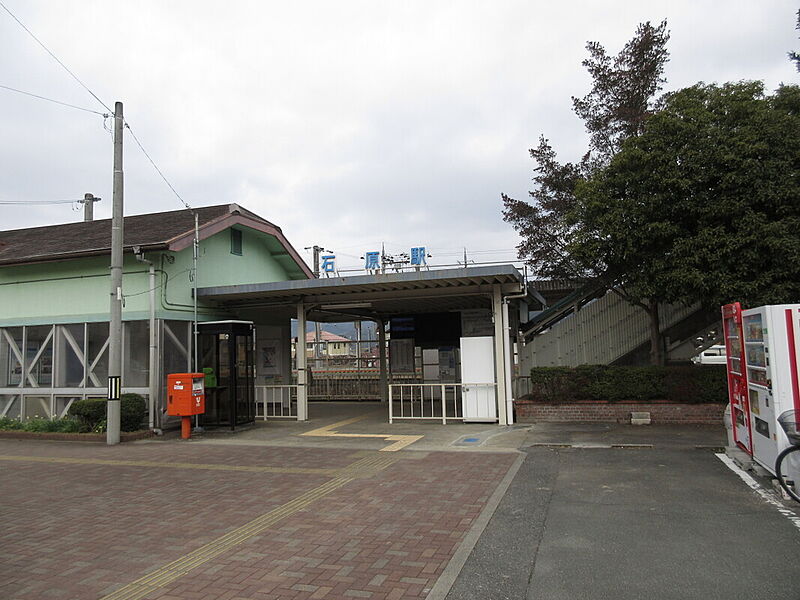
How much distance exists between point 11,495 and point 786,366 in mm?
9870

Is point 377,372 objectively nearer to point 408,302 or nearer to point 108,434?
point 408,302

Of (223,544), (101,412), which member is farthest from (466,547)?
(101,412)

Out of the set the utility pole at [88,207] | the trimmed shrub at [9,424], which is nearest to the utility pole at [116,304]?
the trimmed shrub at [9,424]

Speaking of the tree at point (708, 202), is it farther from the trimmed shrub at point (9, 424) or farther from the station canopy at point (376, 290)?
the trimmed shrub at point (9, 424)

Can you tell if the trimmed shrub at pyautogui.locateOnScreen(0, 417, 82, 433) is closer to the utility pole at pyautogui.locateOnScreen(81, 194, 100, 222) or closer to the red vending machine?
the red vending machine

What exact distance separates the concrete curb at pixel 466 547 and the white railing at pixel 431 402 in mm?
5424

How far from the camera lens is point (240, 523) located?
19.8 ft

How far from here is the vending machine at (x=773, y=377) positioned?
21.0 ft

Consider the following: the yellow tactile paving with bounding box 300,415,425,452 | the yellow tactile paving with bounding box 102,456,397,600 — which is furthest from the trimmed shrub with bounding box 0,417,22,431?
the yellow tactile paving with bounding box 102,456,397,600

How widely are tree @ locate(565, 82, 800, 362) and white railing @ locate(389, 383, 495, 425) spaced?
4.19 meters

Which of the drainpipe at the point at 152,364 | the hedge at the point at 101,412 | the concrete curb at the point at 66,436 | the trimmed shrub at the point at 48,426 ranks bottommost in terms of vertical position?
the concrete curb at the point at 66,436

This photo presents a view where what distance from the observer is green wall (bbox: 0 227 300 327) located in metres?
13.3

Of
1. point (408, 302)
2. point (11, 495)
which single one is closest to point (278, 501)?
point (11, 495)

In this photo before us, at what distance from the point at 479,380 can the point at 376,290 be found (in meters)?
3.20
